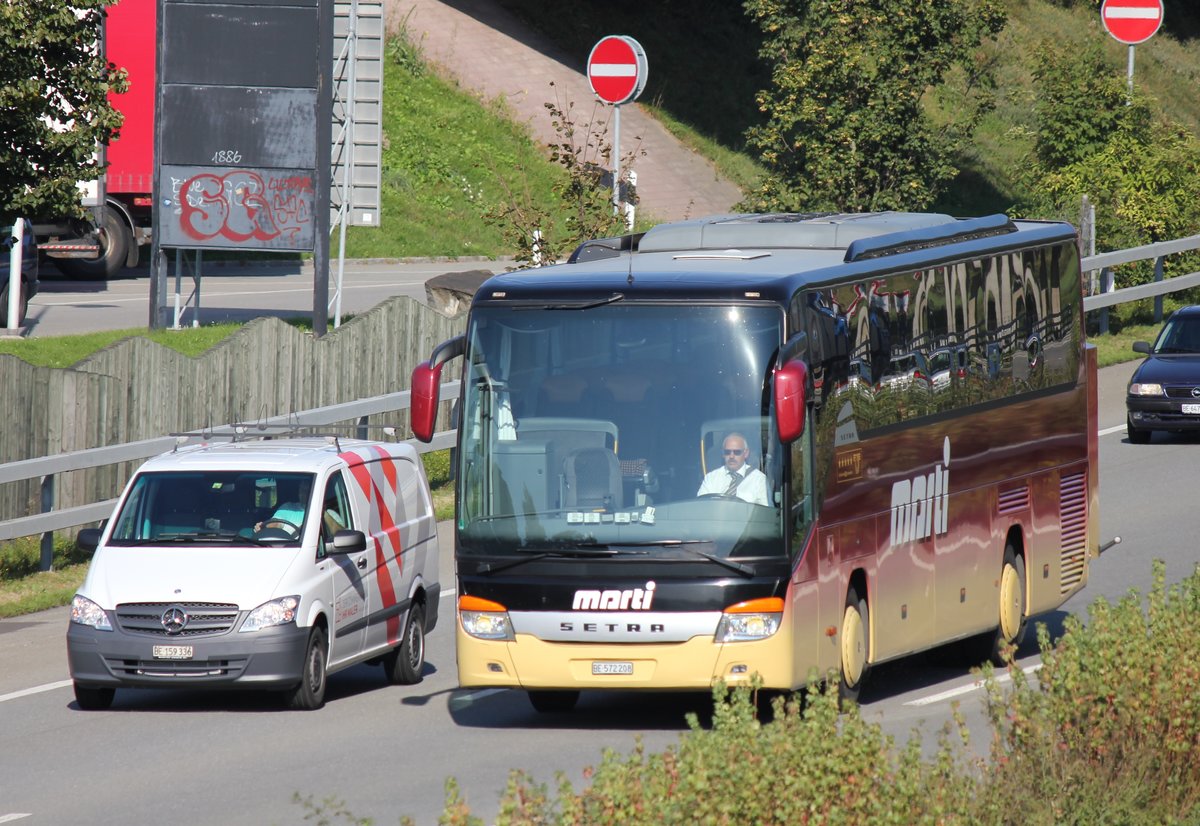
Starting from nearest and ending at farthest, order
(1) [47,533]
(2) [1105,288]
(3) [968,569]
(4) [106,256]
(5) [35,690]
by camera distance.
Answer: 1. (5) [35,690]
2. (3) [968,569]
3. (1) [47,533]
4. (2) [1105,288]
5. (4) [106,256]

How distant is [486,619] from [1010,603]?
5.12 metres

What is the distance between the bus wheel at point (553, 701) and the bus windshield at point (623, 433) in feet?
5.21

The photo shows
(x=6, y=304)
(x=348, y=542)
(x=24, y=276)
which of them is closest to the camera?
(x=348, y=542)

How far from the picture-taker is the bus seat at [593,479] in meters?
12.3

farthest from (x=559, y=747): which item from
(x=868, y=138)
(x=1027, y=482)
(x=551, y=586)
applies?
(x=868, y=138)

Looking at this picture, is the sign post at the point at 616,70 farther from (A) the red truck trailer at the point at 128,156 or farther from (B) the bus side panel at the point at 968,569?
(A) the red truck trailer at the point at 128,156

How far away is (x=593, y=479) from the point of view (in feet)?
40.6

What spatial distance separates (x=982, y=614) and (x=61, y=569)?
30.0 feet

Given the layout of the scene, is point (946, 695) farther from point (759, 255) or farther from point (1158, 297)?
point (1158, 297)

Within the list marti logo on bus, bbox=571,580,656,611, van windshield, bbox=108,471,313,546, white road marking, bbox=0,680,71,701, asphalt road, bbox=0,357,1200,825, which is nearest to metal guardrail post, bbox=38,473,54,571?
asphalt road, bbox=0,357,1200,825

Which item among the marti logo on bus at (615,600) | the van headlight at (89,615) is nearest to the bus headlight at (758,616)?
the marti logo on bus at (615,600)

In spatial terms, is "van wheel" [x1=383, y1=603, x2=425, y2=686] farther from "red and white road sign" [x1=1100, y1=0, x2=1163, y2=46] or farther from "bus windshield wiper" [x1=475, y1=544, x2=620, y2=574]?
"red and white road sign" [x1=1100, y1=0, x2=1163, y2=46]

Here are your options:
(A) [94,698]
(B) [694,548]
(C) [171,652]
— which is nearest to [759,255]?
(B) [694,548]

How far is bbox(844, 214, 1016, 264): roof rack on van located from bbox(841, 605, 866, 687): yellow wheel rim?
→ 2415 mm
